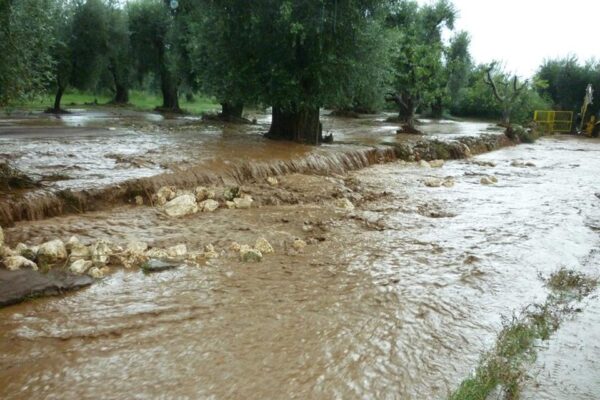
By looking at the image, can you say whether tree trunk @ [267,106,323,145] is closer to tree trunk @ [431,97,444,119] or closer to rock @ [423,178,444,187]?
rock @ [423,178,444,187]

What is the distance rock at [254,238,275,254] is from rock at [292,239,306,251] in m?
0.37

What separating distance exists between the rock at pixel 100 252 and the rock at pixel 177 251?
72 centimetres

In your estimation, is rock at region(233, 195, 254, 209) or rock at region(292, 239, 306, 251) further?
rock at region(233, 195, 254, 209)

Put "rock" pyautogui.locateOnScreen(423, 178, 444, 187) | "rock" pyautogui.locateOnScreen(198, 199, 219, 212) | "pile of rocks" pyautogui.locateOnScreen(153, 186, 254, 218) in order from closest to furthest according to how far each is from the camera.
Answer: "pile of rocks" pyautogui.locateOnScreen(153, 186, 254, 218), "rock" pyautogui.locateOnScreen(198, 199, 219, 212), "rock" pyautogui.locateOnScreen(423, 178, 444, 187)

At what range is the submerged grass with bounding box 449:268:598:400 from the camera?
11.3 feet

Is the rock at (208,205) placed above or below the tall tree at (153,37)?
below

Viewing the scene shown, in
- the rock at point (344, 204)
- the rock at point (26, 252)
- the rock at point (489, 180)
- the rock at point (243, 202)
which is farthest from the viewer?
the rock at point (489, 180)

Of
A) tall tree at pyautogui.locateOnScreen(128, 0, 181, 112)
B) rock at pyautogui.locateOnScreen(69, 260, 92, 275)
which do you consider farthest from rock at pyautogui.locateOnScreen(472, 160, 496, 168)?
tall tree at pyautogui.locateOnScreen(128, 0, 181, 112)

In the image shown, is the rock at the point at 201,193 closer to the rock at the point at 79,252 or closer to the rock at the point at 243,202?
the rock at the point at 243,202

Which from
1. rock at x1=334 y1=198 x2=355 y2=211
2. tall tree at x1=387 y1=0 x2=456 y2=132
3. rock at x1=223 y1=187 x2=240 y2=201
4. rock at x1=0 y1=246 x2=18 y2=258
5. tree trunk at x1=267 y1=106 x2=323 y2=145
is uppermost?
tall tree at x1=387 y1=0 x2=456 y2=132

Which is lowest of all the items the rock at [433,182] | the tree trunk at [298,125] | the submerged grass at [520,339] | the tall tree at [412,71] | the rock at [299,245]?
the submerged grass at [520,339]

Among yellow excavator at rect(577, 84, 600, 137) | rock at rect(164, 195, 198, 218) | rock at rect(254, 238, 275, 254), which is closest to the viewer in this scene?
rock at rect(254, 238, 275, 254)

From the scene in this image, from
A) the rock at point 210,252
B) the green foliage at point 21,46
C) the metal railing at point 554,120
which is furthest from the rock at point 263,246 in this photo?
the metal railing at point 554,120

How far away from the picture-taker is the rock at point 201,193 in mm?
8491
